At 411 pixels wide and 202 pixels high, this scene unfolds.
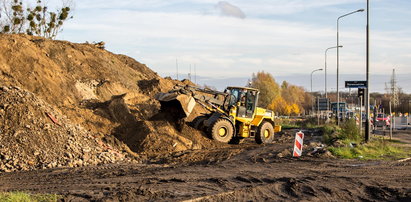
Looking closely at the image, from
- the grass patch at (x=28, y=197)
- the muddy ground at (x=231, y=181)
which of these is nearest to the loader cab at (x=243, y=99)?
the muddy ground at (x=231, y=181)

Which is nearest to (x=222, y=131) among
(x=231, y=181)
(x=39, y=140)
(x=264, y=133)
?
(x=264, y=133)

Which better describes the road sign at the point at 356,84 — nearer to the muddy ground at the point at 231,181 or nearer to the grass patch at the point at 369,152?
the grass patch at the point at 369,152

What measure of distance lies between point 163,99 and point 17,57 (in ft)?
28.8

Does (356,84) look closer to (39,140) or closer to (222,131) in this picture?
(222,131)

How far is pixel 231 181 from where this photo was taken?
13.2m

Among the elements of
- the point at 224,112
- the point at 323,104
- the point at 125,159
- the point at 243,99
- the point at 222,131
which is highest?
the point at 323,104

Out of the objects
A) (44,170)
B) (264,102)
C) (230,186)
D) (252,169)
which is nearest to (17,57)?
(44,170)

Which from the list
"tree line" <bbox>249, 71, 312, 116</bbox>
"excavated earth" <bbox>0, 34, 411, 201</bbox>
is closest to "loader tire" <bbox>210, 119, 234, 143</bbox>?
"excavated earth" <bbox>0, 34, 411, 201</bbox>

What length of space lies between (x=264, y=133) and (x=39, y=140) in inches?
507

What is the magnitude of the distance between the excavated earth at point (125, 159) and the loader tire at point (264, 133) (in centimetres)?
269

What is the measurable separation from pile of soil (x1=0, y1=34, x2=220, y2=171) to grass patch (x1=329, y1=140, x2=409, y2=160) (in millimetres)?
6374

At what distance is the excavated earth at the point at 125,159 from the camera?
11.8m

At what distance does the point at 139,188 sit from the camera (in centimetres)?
1180

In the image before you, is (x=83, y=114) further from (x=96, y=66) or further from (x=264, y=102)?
(x=264, y=102)
